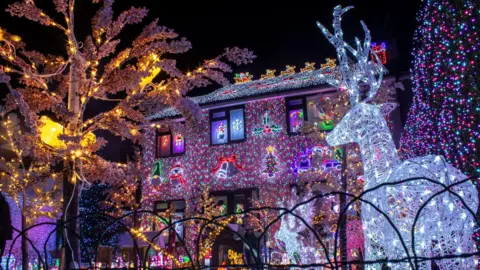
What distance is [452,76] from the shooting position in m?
7.78

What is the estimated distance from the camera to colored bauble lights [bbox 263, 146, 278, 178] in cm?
1755

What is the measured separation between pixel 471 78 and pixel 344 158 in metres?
3.82

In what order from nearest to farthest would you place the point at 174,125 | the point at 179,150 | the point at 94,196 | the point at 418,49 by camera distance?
the point at 174,125
the point at 418,49
the point at 179,150
the point at 94,196

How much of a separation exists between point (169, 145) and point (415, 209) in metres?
15.6

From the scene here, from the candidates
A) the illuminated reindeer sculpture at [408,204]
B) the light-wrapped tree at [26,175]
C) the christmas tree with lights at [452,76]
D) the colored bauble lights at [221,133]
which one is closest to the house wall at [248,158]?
the colored bauble lights at [221,133]

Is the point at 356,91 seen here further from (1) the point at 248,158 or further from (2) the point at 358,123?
(1) the point at 248,158

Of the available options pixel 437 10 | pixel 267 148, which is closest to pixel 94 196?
pixel 267 148

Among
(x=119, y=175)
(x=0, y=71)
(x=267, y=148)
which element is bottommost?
(x=119, y=175)

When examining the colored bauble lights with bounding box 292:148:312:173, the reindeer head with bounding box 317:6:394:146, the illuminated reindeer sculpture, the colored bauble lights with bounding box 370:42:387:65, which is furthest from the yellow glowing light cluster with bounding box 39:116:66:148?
the colored bauble lights with bounding box 370:42:387:65

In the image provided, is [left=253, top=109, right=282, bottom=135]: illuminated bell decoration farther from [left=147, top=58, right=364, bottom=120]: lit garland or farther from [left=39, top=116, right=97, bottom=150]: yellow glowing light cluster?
[left=39, top=116, right=97, bottom=150]: yellow glowing light cluster

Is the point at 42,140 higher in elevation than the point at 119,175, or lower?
higher

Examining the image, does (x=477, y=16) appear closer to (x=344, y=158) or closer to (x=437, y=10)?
(x=437, y=10)

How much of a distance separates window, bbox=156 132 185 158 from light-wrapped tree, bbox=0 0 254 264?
12.5 m

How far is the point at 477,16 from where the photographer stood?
7270 millimetres
